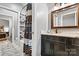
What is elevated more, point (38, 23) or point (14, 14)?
point (14, 14)

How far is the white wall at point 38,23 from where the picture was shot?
1948 millimetres

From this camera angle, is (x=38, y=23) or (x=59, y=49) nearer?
(x=59, y=49)

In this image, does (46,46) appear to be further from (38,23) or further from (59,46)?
(38,23)

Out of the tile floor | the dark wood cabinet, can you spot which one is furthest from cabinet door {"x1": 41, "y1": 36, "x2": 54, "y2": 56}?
the tile floor

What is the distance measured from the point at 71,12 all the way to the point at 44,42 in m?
0.71

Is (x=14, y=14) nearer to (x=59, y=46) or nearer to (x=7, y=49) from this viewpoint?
(x=7, y=49)

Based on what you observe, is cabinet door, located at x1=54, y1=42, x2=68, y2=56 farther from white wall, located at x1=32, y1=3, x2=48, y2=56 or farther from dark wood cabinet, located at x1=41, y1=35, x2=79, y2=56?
white wall, located at x1=32, y1=3, x2=48, y2=56

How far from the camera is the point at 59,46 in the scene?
6.04 ft

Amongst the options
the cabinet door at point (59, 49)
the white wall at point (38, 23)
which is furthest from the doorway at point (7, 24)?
the cabinet door at point (59, 49)

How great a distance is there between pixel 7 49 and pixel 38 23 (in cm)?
72

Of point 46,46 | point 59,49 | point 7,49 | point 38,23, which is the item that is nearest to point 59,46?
point 59,49

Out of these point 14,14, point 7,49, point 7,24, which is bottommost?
point 7,49

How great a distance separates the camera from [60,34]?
6.15 feet

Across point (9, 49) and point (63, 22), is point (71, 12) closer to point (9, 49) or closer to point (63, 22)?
point (63, 22)
